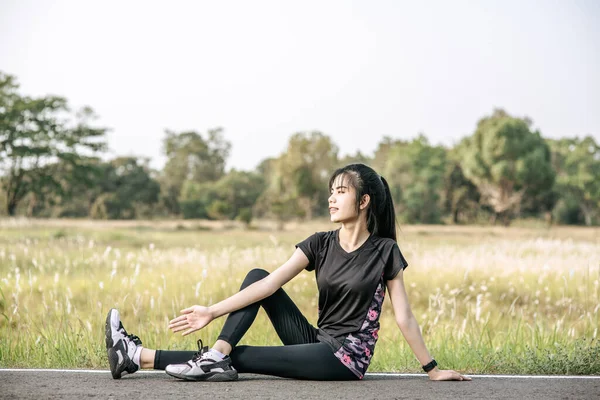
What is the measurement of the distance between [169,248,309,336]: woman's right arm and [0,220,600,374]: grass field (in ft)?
4.20

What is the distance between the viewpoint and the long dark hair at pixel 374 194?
4730 mm

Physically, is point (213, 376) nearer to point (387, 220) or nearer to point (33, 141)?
point (387, 220)

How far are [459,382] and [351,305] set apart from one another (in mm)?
928

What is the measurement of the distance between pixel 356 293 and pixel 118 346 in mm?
1593

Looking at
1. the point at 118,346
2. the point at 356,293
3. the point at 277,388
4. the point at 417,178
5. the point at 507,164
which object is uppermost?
the point at 507,164

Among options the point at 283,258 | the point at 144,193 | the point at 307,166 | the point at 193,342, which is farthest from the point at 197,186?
the point at 193,342

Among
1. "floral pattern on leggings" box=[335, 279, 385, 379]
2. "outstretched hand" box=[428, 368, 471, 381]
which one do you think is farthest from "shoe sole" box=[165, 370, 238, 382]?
"outstretched hand" box=[428, 368, 471, 381]

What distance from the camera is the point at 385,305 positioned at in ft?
37.1

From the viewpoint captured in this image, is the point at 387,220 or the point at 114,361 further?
the point at 387,220

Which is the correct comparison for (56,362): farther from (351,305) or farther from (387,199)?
(387,199)

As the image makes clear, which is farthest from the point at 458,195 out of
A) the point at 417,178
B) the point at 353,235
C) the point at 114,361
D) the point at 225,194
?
the point at 114,361

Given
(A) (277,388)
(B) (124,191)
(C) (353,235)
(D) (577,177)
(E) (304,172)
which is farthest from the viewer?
(D) (577,177)

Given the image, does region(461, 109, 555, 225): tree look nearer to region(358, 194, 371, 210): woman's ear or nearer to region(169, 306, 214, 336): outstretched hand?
region(358, 194, 371, 210): woman's ear

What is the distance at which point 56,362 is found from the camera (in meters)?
5.75
